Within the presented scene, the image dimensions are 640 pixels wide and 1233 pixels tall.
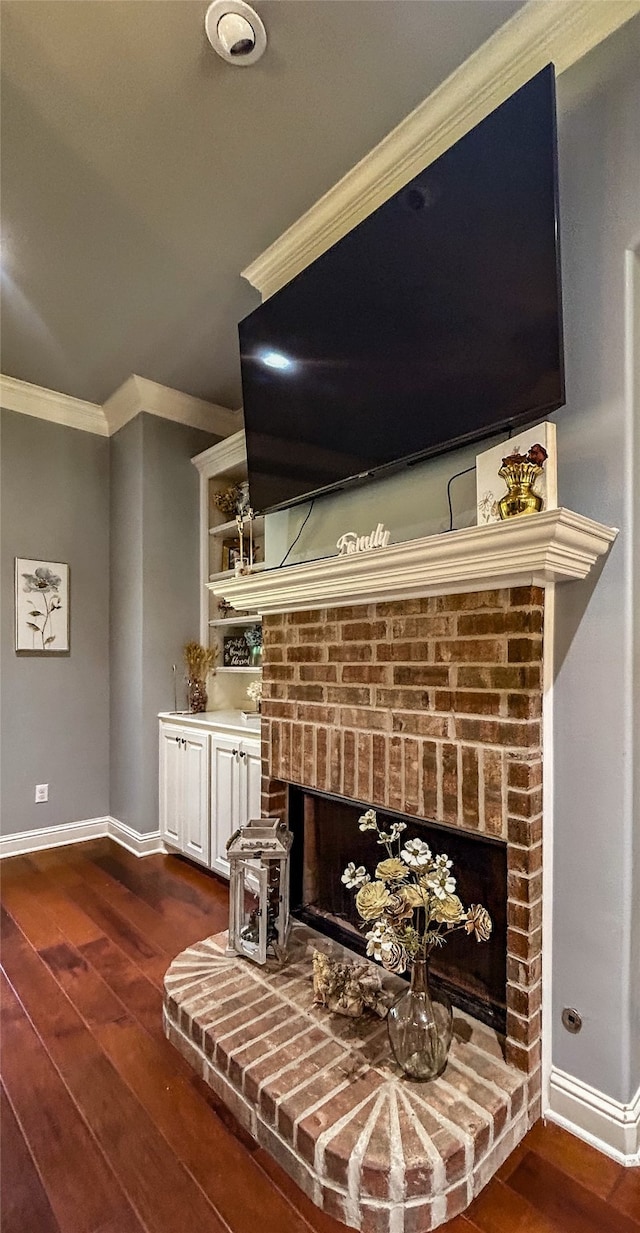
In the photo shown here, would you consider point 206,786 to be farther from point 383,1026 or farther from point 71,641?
point 383,1026

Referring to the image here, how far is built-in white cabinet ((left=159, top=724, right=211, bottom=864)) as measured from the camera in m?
2.80

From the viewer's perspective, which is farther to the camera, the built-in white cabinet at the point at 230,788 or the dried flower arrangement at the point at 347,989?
the built-in white cabinet at the point at 230,788

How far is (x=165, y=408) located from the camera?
334 centimetres

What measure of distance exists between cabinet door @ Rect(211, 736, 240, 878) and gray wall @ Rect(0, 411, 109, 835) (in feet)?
3.90

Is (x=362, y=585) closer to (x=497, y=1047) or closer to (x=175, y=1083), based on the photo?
(x=497, y=1047)

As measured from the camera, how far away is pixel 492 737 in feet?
4.63

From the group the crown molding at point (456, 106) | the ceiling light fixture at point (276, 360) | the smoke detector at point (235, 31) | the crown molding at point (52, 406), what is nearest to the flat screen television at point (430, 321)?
the ceiling light fixture at point (276, 360)

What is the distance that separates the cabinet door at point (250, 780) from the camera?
247 cm

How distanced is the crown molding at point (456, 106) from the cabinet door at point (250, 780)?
2.01 metres

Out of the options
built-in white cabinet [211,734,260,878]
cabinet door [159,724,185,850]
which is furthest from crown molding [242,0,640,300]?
cabinet door [159,724,185,850]

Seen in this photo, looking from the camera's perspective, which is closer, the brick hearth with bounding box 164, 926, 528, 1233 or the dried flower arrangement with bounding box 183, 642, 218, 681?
the brick hearth with bounding box 164, 926, 528, 1233

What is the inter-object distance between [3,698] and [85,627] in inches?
24.5

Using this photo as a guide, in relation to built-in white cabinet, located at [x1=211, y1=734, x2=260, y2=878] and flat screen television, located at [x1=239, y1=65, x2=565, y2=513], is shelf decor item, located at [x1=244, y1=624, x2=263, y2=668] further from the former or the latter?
flat screen television, located at [x1=239, y1=65, x2=565, y2=513]

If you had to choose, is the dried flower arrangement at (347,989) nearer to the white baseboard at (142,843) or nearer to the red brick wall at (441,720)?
the red brick wall at (441,720)
